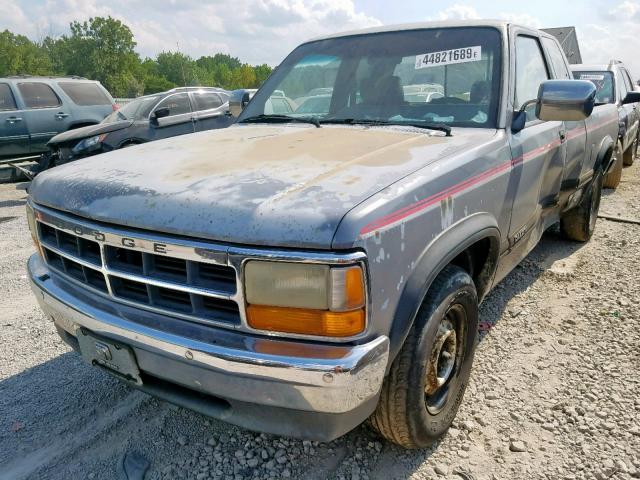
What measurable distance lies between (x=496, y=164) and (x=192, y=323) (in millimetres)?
1597

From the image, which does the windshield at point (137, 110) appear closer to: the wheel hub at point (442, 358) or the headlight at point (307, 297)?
the wheel hub at point (442, 358)

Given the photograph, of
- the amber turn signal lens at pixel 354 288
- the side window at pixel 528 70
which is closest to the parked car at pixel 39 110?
the side window at pixel 528 70

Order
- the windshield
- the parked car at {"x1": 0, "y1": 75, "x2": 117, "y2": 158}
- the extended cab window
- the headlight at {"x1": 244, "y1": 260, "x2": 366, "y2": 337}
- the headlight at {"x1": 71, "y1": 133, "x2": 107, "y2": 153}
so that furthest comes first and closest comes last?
1. the extended cab window
2. the parked car at {"x1": 0, "y1": 75, "x2": 117, "y2": 158}
3. the windshield
4. the headlight at {"x1": 71, "y1": 133, "x2": 107, "y2": 153}
5. the headlight at {"x1": 244, "y1": 260, "x2": 366, "y2": 337}

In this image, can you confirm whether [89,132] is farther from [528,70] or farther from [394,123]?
[528,70]

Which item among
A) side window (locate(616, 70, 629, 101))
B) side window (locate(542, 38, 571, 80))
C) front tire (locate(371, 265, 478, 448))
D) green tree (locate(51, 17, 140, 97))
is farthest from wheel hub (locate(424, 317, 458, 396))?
green tree (locate(51, 17, 140, 97))

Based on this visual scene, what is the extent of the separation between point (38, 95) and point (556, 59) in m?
9.85

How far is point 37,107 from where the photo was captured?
10039 millimetres

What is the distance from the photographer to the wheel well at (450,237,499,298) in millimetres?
2521

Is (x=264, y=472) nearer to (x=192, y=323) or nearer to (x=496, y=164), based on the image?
(x=192, y=323)

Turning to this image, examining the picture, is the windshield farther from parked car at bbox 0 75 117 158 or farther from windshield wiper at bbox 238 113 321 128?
windshield wiper at bbox 238 113 321 128

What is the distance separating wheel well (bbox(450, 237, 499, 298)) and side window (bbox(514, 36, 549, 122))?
0.87 m

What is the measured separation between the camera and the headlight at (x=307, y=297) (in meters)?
1.58

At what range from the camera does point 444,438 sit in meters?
2.38

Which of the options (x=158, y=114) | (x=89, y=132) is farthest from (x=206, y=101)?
(x=89, y=132)
